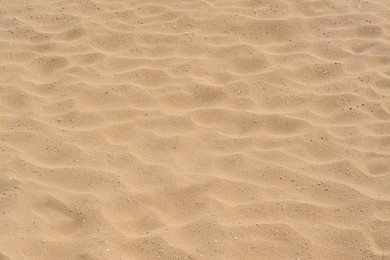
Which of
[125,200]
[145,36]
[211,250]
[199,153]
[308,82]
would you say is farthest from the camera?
[145,36]

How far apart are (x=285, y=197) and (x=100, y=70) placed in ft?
6.13

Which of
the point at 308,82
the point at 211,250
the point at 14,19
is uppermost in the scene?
the point at 14,19

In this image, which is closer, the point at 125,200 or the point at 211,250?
the point at 211,250

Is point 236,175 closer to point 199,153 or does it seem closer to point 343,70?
point 199,153

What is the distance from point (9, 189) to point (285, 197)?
66.1 inches

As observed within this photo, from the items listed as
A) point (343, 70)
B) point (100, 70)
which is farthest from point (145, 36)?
point (343, 70)

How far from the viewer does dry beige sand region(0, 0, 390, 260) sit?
134 inches

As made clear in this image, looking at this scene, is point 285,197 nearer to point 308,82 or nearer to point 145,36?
point 308,82

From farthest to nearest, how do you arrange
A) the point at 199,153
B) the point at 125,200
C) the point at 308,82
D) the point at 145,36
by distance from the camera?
the point at 145,36 → the point at 308,82 → the point at 199,153 → the point at 125,200

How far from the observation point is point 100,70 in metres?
4.69

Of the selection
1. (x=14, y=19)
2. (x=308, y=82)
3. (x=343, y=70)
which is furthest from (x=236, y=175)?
(x=14, y=19)

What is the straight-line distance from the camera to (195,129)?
4.13 m

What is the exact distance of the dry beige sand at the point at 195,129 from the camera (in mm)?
3414

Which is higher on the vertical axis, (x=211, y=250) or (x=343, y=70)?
(x=343, y=70)
